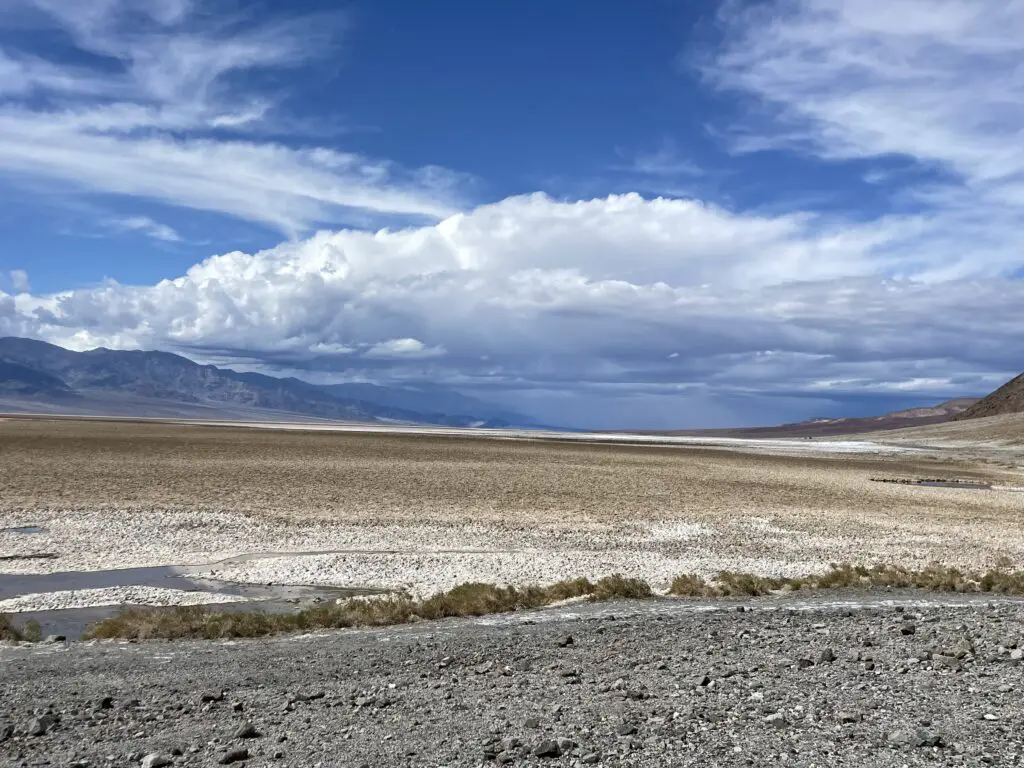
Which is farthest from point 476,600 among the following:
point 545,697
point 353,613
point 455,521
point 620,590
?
point 455,521

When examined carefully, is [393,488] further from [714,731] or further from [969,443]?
[969,443]

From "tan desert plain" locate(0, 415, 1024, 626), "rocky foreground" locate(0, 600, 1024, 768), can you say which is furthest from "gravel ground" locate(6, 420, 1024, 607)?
"rocky foreground" locate(0, 600, 1024, 768)

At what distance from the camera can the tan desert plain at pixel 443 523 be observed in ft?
73.9

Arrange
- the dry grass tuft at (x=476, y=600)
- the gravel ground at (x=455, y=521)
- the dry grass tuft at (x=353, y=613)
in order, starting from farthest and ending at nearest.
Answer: the gravel ground at (x=455, y=521), the dry grass tuft at (x=476, y=600), the dry grass tuft at (x=353, y=613)

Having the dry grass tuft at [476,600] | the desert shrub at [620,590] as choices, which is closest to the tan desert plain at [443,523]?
the dry grass tuft at [476,600]

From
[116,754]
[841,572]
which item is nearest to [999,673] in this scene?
[116,754]

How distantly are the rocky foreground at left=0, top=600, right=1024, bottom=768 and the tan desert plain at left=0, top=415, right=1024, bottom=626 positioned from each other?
22.2 ft

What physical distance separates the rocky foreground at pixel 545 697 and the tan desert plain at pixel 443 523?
Result: 6781 millimetres

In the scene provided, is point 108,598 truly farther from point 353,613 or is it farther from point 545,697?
point 545,697

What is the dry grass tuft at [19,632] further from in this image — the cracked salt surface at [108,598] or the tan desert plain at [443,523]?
the tan desert plain at [443,523]

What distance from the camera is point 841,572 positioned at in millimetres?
21656

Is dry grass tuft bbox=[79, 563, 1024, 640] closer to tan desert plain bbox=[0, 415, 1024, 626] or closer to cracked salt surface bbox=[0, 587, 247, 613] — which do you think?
cracked salt surface bbox=[0, 587, 247, 613]

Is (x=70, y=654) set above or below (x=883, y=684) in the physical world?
below

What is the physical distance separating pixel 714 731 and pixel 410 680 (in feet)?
13.5
